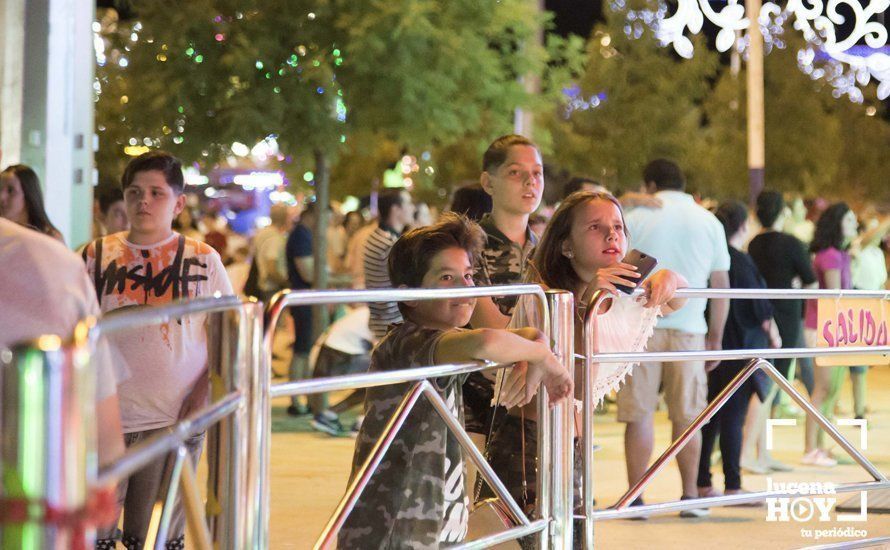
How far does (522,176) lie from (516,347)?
202 cm

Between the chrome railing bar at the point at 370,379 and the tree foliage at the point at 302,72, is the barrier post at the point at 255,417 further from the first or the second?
the tree foliage at the point at 302,72

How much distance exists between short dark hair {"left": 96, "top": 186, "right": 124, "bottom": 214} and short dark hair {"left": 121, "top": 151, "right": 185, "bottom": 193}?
4.00 m

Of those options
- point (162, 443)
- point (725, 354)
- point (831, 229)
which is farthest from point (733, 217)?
point (162, 443)

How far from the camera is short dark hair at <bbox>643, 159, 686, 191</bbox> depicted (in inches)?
332

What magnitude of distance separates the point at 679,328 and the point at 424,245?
3702 millimetres

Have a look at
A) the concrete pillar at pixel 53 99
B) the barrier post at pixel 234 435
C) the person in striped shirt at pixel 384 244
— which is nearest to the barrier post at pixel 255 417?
the barrier post at pixel 234 435

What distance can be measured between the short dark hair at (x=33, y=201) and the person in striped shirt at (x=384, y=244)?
2964 mm

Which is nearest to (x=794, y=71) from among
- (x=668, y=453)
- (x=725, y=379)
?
(x=725, y=379)

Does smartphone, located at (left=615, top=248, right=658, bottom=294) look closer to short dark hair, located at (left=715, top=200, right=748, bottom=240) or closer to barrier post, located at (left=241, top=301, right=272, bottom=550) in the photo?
barrier post, located at (left=241, top=301, right=272, bottom=550)

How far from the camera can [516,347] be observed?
4.38 meters

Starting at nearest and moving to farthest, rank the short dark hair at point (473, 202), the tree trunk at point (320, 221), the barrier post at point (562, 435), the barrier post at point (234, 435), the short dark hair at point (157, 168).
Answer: the barrier post at point (234, 435) → the barrier post at point (562, 435) → the short dark hair at point (157, 168) → the short dark hair at point (473, 202) → the tree trunk at point (320, 221)

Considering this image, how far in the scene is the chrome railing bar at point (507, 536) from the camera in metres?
4.33

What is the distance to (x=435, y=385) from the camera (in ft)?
14.3

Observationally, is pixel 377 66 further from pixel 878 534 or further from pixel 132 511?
pixel 132 511
